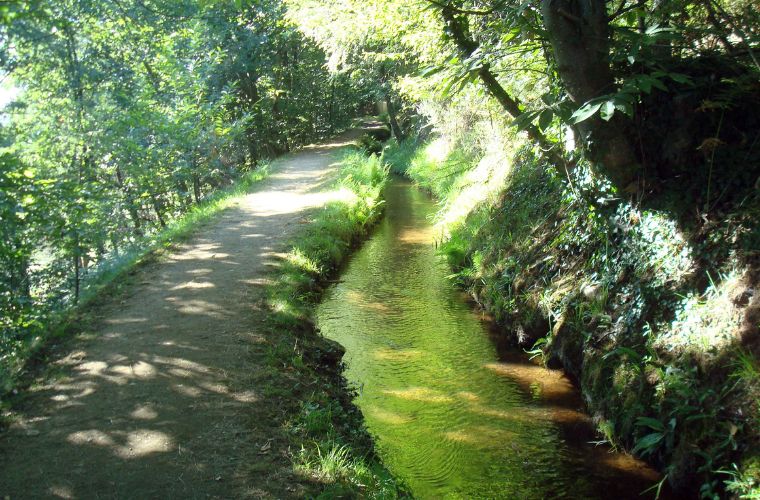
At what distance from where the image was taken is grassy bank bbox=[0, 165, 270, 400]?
5668 mm

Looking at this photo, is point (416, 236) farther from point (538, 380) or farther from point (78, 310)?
point (78, 310)

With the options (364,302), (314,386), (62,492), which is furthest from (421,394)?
(62,492)

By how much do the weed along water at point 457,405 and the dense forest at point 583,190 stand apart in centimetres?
32

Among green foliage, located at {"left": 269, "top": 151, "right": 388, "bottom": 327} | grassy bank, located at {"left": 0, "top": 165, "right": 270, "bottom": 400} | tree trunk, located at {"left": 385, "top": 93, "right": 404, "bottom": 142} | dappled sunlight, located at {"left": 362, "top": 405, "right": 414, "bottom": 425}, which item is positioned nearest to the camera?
dappled sunlight, located at {"left": 362, "top": 405, "right": 414, "bottom": 425}

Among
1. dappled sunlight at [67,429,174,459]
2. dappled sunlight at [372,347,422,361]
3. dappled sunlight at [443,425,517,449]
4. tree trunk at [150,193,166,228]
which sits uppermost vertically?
tree trunk at [150,193,166,228]

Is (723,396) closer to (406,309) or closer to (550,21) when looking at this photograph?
(550,21)

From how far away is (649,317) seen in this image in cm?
488

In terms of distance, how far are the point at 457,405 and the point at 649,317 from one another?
6.65ft

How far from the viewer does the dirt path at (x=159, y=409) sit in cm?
376

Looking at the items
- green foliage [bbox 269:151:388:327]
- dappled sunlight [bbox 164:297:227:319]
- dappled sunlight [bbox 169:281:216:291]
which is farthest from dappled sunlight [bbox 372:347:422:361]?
dappled sunlight [bbox 169:281:216:291]

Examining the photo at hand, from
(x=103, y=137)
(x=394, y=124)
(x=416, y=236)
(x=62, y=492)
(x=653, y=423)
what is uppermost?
(x=394, y=124)

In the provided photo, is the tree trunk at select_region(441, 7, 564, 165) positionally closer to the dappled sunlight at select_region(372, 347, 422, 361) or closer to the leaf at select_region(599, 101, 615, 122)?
the leaf at select_region(599, 101, 615, 122)

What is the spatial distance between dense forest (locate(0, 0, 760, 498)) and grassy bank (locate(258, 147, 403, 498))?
2.21m

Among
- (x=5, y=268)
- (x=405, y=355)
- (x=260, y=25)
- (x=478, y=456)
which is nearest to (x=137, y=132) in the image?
(x=5, y=268)
